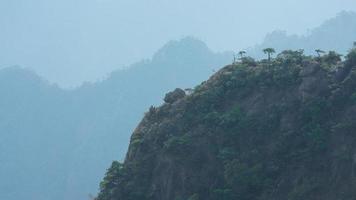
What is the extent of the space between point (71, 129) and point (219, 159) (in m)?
84.5

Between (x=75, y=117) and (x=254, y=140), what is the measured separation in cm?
8598

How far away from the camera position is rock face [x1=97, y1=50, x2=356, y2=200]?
14.7 m

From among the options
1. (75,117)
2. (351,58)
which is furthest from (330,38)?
(351,58)

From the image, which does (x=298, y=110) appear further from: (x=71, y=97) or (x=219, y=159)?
(x=71, y=97)

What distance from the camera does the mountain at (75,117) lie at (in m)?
86.9

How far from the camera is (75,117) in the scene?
10044cm

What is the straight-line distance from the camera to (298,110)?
1582 cm

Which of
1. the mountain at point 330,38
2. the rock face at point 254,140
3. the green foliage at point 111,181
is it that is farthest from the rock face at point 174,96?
the mountain at point 330,38

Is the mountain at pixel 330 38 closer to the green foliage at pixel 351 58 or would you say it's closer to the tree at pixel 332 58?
the tree at pixel 332 58

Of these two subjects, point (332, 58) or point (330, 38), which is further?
point (330, 38)

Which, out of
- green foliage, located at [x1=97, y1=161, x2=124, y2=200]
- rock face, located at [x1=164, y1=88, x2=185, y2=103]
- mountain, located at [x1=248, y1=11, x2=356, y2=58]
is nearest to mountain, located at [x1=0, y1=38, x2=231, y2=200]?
mountain, located at [x1=248, y1=11, x2=356, y2=58]

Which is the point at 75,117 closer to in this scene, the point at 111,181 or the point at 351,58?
the point at 111,181

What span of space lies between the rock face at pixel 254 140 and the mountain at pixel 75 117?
6656cm

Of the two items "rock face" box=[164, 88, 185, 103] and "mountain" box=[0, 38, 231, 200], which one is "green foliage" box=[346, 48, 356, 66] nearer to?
"rock face" box=[164, 88, 185, 103]
